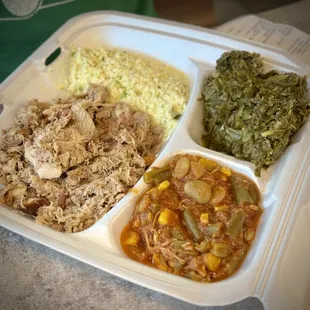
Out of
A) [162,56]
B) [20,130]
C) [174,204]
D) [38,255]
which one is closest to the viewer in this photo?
[38,255]

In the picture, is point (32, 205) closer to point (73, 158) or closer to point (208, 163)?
point (73, 158)

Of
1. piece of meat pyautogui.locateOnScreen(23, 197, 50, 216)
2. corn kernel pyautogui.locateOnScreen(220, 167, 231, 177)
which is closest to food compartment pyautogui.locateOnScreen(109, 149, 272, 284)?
corn kernel pyautogui.locateOnScreen(220, 167, 231, 177)

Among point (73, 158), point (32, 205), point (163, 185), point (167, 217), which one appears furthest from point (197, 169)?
point (32, 205)

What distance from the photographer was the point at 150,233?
1.80 metres

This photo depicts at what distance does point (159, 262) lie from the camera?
171 cm

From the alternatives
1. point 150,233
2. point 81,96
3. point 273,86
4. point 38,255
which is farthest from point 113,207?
point 273,86

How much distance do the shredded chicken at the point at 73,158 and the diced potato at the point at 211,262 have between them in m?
0.48

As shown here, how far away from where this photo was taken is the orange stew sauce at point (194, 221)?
1692 mm

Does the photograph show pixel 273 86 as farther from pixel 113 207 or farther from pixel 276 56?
pixel 113 207

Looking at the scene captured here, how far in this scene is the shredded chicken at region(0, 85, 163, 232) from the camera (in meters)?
1.93

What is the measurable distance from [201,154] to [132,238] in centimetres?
52

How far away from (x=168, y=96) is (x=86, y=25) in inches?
29.9

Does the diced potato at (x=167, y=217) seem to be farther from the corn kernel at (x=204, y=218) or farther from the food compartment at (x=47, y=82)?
the food compartment at (x=47, y=82)

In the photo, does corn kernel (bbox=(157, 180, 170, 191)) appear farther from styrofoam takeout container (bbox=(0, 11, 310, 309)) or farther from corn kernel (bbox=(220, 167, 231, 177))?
corn kernel (bbox=(220, 167, 231, 177))
